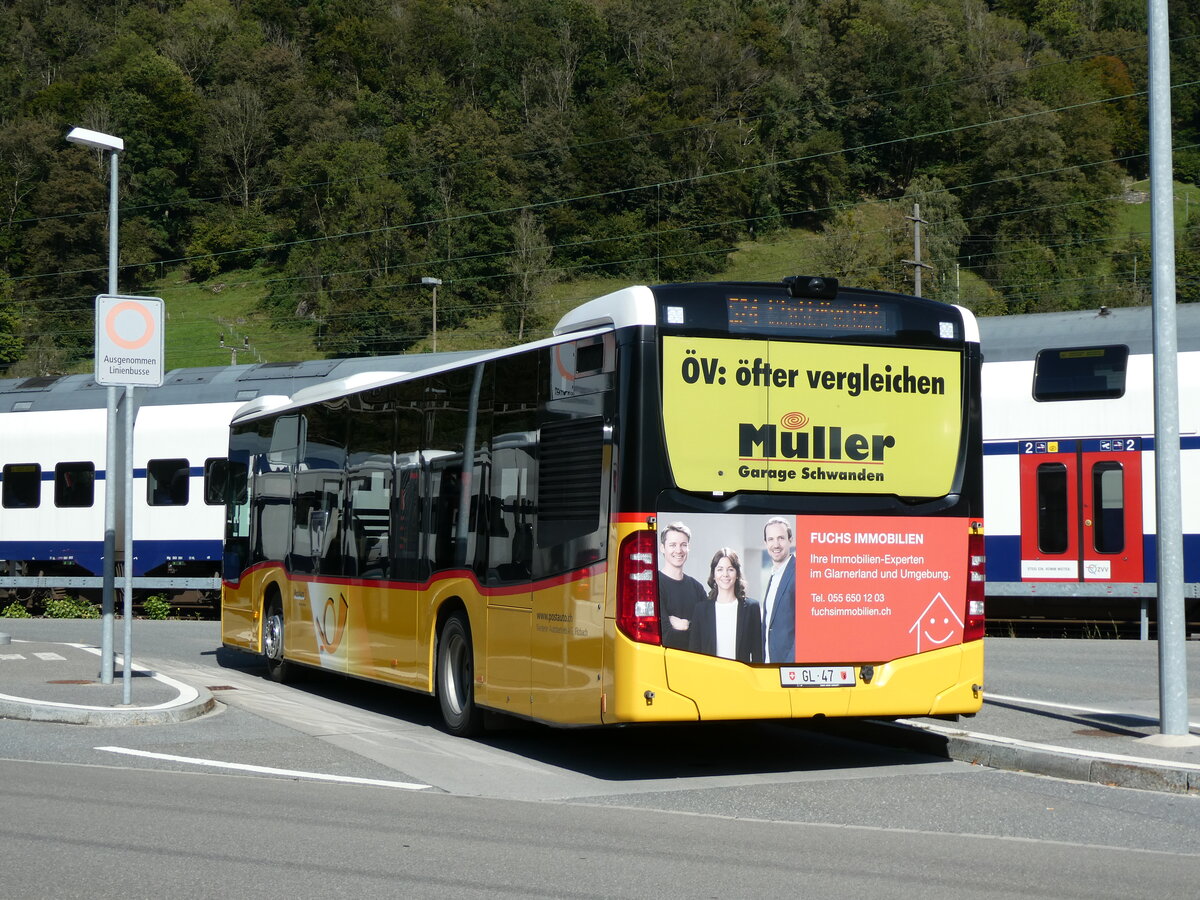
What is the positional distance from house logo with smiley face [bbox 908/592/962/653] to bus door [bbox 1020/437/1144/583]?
434 inches

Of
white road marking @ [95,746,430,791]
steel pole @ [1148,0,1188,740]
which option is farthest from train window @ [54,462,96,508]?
steel pole @ [1148,0,1188,740]

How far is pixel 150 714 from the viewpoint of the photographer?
12.3 metres

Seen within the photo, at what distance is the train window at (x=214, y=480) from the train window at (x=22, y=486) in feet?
14.0

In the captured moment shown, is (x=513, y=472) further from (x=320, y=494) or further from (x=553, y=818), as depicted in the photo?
(x=320, y=494)

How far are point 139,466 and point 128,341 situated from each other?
53.0 ft

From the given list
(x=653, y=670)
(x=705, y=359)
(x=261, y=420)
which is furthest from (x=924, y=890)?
(x=261, y=420)

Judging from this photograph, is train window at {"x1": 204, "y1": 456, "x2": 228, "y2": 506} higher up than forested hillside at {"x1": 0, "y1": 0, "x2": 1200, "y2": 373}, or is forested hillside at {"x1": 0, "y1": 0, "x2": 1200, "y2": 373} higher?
forested hillside at {"x1": 0, "y1": 0, "x2": 1200, "y2": 373}

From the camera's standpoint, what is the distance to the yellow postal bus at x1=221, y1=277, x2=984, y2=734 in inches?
366

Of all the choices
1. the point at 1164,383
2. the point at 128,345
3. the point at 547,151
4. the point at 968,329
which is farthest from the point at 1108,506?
the point at 547,151

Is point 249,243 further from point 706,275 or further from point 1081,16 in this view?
point 1081,16

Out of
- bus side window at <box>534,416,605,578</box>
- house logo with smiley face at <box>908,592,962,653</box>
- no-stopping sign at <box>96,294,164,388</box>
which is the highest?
no-stopping sign at <box>96,294,164,388</box>

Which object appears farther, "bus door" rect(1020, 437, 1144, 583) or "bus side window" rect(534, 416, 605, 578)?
"bus door" rect(1020, 437, 1144, 583)

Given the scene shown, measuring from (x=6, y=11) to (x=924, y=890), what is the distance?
138m

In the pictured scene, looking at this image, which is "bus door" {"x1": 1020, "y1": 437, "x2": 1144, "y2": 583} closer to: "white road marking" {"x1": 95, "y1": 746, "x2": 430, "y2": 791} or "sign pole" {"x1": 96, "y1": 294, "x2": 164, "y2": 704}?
"sign pole" {"x1": 96, "y1": 294, "x2": 164, "y2": 704}
